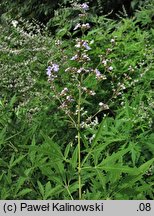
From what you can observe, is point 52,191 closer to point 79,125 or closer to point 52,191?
point 52,191

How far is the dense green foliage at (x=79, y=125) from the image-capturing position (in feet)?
6.64

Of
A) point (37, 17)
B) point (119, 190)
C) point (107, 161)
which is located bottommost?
point (37, 17)

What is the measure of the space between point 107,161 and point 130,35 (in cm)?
246

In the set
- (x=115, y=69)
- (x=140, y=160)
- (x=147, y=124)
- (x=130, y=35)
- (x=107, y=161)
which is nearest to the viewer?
(x=107, y=161)

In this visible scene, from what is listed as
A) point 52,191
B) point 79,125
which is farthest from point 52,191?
point 79,125

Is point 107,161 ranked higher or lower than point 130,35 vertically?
higher

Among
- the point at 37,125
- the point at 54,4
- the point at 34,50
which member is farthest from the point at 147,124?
the point at 54,4

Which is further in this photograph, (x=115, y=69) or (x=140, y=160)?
(x=115, y=69)

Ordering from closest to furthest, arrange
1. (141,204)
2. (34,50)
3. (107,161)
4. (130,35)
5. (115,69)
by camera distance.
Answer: (141,204) < (107,161) < (115,69) < (34,50) < (130,35)

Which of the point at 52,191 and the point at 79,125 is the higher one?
the point at 79,125

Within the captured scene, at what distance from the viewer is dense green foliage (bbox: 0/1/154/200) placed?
2.02m

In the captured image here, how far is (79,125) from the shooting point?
6.93ft

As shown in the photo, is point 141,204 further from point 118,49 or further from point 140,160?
point 118,49

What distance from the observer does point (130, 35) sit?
4.21 meters
